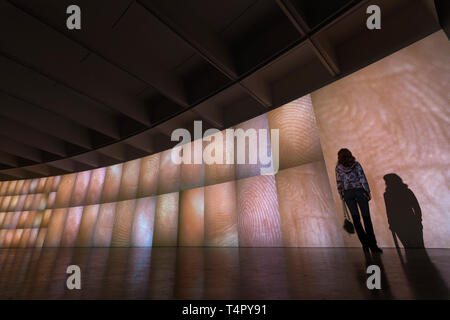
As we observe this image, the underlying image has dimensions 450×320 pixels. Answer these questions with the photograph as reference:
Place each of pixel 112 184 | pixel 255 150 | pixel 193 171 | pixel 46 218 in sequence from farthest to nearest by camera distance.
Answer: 1. pixel 46 218
2. pixel 112 184
3. pixel 193 171
4. pixel 255 150

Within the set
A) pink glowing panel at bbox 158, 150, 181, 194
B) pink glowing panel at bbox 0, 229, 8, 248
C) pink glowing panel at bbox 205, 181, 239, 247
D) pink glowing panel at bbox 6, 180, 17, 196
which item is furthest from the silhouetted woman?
pink glowing panel at bbox 6, 180, 17, 196

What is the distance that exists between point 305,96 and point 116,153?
8.94 m

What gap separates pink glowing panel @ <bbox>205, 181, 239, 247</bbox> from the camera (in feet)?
23.0

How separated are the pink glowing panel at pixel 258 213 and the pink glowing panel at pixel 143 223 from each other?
4.50 m

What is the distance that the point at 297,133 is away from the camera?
638cm

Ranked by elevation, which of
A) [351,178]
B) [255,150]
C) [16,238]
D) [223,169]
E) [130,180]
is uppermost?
[130,180]

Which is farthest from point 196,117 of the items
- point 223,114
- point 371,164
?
point 371,164

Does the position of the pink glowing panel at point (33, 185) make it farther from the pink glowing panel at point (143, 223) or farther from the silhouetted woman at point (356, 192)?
the silhouetted woman at point (356, 192)

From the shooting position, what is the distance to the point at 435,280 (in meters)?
1.36

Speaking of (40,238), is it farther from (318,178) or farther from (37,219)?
(318,178)

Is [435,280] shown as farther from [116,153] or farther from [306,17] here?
[116,153]

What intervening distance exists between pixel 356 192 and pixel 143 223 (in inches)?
343

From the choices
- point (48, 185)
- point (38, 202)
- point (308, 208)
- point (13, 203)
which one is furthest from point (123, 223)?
point (13, 203)

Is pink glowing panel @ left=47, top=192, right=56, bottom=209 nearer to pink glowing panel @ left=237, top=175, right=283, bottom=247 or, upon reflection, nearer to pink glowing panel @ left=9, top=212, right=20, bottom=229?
pink glowing panel @ left=9, top=212, right=20, bottom=229
